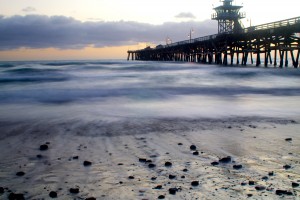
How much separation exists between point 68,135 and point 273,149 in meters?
3.92

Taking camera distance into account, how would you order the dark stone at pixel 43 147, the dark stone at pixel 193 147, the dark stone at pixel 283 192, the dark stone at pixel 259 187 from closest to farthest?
the dark stone at pixel 283 192 < the dark stone at pixel 259 187 < the dark stone at pixel 193 147 < the dark stone at pixel 43 147

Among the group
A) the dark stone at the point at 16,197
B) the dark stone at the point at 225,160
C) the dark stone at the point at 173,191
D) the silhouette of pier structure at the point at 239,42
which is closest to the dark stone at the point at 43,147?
the dark stone at the point at 16,197

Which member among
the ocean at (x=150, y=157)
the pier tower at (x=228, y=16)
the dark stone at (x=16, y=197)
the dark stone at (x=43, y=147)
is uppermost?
the pier tower at (x=228, y=16)

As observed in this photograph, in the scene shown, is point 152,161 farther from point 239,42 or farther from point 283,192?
point 239,42

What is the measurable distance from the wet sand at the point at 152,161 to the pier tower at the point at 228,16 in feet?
196

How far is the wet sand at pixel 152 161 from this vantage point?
11.7 feet

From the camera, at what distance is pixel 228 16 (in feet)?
208

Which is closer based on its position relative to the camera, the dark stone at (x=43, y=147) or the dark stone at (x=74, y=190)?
the dark stone at (x=74, y=190)

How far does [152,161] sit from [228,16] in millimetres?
63405

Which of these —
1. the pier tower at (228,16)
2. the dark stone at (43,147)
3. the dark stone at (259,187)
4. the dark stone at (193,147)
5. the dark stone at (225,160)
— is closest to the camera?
the dark stone at (259,187)

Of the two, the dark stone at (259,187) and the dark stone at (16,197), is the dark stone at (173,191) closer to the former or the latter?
the dark stone at (259,187)

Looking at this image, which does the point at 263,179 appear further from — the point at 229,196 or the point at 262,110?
the point at 262,110

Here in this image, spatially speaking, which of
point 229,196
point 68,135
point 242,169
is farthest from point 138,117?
point 229,196

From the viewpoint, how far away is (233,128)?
268 inches
